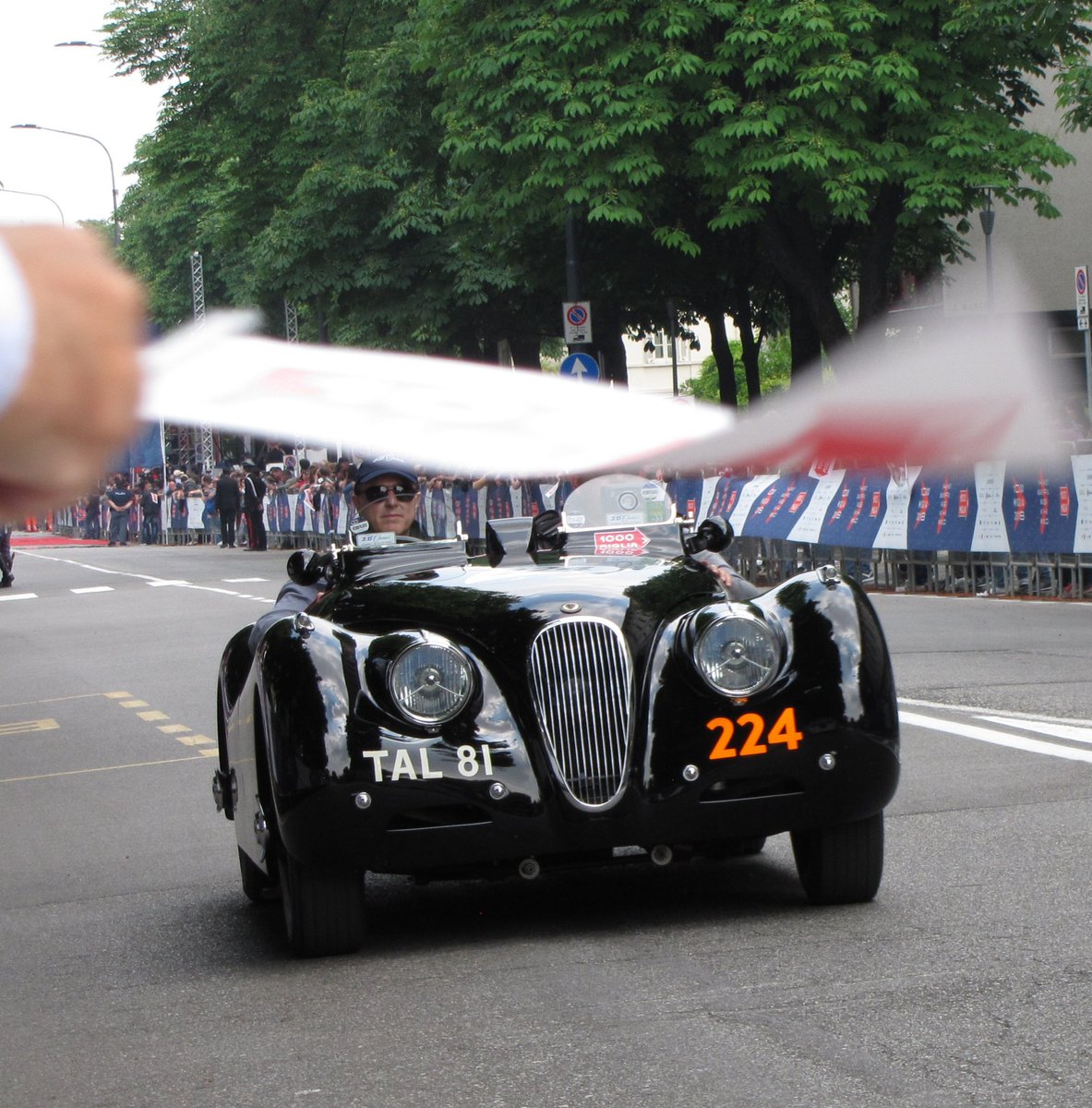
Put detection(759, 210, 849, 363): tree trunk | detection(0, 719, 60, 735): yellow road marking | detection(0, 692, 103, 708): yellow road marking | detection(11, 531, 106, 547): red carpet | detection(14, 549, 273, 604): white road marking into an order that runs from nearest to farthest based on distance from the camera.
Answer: detection(0, 719, 60, 735): yellow road marking → detection(0, 692, 103, 708): yellow road marking → detection(14, 549, 273, 604): white road marking → detection(759, 210, 849, 363): tree trunk → detection(11, 531, 106, 547): red carpet

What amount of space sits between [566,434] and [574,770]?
62.4 inches

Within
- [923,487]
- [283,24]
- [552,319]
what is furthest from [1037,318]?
[923,487]

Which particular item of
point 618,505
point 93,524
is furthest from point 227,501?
point 618,505

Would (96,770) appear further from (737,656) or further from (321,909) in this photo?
(737,656)

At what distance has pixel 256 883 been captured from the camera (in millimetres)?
7102

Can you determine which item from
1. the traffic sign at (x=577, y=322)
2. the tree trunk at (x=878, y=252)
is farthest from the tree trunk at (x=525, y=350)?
the tree trunk at (x=878, y=252)

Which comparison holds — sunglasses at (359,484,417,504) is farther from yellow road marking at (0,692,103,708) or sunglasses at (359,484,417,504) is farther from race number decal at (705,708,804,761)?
yellow road marking at (0,692,103,708)

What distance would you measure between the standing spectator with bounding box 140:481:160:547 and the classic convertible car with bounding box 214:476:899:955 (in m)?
51.2

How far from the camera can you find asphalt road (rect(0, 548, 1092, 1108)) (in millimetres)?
4617

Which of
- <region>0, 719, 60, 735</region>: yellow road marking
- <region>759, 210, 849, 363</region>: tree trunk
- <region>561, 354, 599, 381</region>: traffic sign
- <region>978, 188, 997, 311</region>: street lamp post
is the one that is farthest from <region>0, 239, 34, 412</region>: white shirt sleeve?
<region>561, 354, 599, 381</region>: traffic sign

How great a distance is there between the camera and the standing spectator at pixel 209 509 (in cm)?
5212

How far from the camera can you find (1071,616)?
16891mm

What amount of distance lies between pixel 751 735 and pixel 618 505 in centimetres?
138

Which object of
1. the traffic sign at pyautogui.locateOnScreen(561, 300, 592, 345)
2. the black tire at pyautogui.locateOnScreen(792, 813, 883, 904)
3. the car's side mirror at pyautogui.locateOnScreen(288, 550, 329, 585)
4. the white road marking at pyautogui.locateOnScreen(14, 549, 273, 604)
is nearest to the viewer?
the black tire at pyautogui.locateOnScreen(792, 813, 883, 904)
